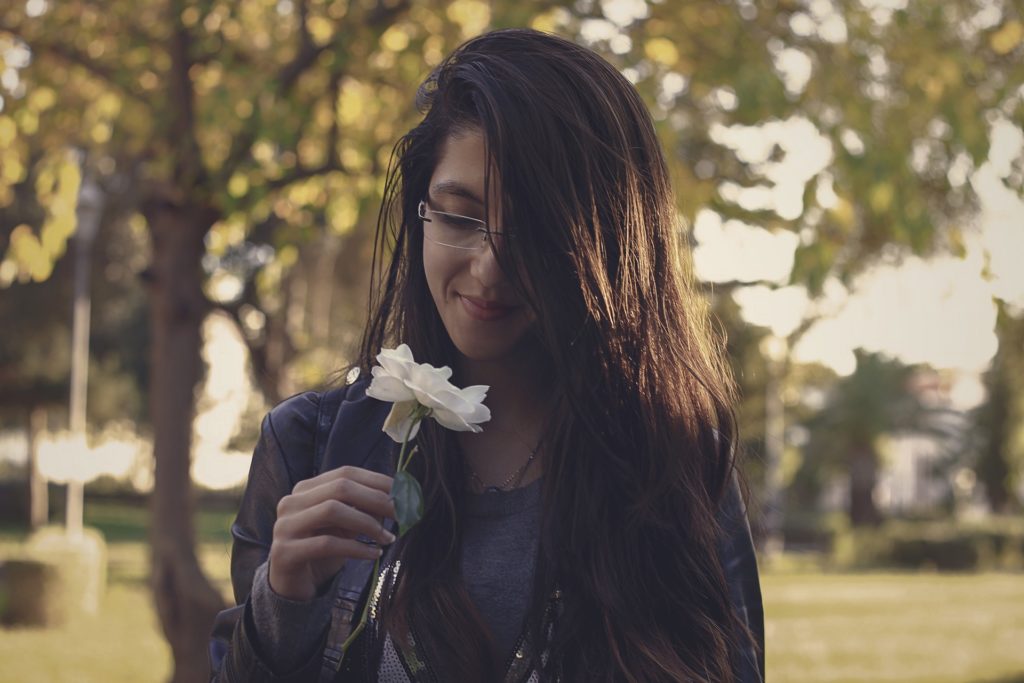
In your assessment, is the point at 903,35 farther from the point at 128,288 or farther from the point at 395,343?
the point at 128,288

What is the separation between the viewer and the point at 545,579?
1.99m

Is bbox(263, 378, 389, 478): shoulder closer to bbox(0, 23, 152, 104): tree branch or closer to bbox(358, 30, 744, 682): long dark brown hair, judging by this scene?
bbox(358, 30, 744, 682): long dark brown hair

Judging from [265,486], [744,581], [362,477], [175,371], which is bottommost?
[175,371]

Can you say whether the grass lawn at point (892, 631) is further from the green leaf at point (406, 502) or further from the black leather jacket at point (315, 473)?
the green leaf at point (406, 502)

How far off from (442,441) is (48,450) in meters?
39.6

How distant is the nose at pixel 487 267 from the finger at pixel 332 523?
1.60 feet

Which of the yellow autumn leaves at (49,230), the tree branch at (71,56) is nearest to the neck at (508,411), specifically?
the yellow autumn leaves at (49,230)

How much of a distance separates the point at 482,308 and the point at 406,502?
20.9 inches

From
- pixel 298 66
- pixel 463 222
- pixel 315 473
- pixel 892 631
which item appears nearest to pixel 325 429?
pixel 315 473

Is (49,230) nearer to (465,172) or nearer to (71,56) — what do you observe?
(71,56)

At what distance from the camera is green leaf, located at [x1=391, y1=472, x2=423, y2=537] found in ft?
5.00

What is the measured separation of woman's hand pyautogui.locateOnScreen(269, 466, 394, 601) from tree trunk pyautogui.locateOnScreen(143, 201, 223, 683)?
5.66 m

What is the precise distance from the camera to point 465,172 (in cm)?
203

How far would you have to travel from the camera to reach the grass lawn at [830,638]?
1231cm
